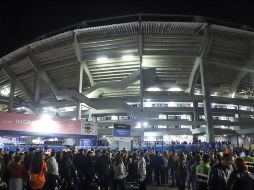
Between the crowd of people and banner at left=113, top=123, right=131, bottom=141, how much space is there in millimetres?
3145

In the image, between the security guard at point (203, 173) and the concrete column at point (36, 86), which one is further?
the concrete column at point (36, 86)

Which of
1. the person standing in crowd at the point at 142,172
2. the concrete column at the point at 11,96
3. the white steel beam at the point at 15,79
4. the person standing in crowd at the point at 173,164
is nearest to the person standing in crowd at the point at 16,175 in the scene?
the person standing in crowd at the point at 142,172

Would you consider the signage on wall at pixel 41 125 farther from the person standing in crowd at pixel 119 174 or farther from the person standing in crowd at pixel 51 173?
the person standing in crowd at pixel 119 174

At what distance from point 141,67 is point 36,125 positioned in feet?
50.6

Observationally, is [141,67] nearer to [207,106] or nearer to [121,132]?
[207,106]

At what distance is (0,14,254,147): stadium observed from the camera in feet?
90.6

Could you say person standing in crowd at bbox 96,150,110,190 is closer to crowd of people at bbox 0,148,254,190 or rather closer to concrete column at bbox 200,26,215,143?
crowd of people at bbox 0,148,254,190

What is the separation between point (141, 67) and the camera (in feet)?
98.5

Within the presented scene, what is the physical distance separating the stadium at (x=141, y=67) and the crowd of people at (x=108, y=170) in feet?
46.1

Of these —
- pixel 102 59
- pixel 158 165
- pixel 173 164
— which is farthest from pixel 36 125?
pixel 102 59

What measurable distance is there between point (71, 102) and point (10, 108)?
24.9ft

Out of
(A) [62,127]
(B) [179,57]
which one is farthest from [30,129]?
(B) [179,57]

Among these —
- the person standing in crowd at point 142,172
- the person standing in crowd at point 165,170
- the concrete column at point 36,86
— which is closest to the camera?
the person standing in crowd at point 142,172

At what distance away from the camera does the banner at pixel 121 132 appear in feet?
54.0
